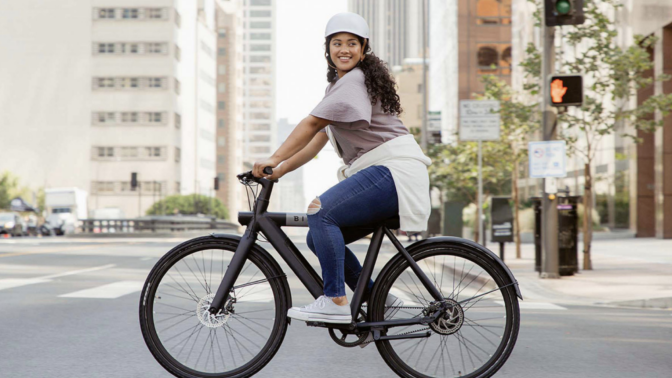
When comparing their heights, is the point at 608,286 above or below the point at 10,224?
above

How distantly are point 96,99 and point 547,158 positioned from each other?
94268 millimetres

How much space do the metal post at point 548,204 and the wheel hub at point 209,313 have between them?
9.26 metres

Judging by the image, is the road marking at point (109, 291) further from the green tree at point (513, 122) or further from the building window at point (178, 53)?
the building window at point (178, 53)

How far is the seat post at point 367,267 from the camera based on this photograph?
14.3 feet

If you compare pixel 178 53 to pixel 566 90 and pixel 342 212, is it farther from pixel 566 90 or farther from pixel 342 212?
pixel 342 212

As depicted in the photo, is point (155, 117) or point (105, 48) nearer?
point (155, 117)

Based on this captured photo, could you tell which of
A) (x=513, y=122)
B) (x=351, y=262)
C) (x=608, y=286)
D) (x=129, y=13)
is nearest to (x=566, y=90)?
(x=608, y=286)

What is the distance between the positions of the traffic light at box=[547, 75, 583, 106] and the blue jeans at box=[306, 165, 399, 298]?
8.60m

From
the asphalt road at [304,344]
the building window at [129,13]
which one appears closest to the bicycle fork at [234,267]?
the asphalt road at [304,344]

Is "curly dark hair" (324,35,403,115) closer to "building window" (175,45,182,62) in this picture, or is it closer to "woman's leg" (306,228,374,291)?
"woman's leg" (306,228,374,291)

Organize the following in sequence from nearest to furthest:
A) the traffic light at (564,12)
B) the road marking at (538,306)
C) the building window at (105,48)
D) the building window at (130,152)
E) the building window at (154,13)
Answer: the road marking at (538,306), the traffic light at (564,12), the building window at (130,152), the building window at (105,48), the building window at (154,13)

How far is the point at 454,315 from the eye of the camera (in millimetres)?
4434

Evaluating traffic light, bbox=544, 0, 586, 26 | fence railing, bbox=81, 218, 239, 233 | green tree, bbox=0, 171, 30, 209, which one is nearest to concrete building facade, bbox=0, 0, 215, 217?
green tree, bbox=0, 171, 30, 209

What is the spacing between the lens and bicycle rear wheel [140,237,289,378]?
14.4 feet
